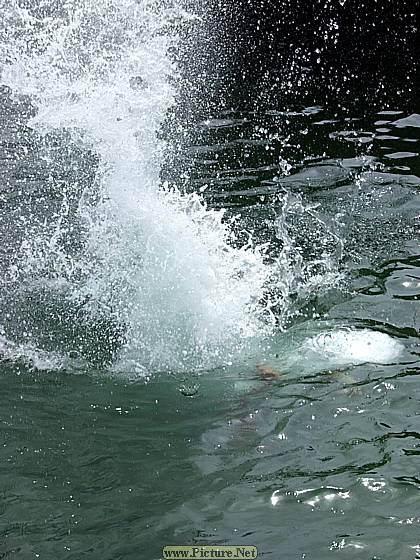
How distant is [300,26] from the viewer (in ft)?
53.0

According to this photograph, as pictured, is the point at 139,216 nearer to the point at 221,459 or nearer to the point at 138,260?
the point at 138,260

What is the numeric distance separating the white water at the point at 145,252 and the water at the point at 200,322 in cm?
2

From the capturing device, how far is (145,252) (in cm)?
702

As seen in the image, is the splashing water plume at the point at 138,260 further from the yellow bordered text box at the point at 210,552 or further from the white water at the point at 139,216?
the yellow bordered text box at the point at 210,552

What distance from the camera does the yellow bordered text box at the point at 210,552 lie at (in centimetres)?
412

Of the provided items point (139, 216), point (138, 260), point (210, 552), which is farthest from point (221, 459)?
point (139, 216)

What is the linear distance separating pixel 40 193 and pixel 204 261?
2930 millimetres

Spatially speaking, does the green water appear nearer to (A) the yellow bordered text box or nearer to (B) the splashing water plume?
(A) the yellow bordered text box

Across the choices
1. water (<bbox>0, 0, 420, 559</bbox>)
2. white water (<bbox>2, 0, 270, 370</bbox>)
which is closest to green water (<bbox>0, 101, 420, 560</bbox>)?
water (<bbox>0, 0, 420, 559</bbox>)

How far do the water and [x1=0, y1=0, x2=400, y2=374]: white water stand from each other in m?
0.02

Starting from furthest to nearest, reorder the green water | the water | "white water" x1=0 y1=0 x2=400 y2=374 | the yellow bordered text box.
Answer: "white water" x1=0 y1=0 x2=400 y2=374
the water
the green water
the yellow bordered text box

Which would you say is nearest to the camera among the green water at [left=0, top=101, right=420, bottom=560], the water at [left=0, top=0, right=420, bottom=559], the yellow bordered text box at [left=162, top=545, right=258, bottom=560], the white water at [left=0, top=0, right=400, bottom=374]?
the yellow bordered text box at [left=162, top=545, right=258, bottom=560]

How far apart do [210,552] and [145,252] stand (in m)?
3.41

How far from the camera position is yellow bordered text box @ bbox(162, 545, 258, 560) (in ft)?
13.5
